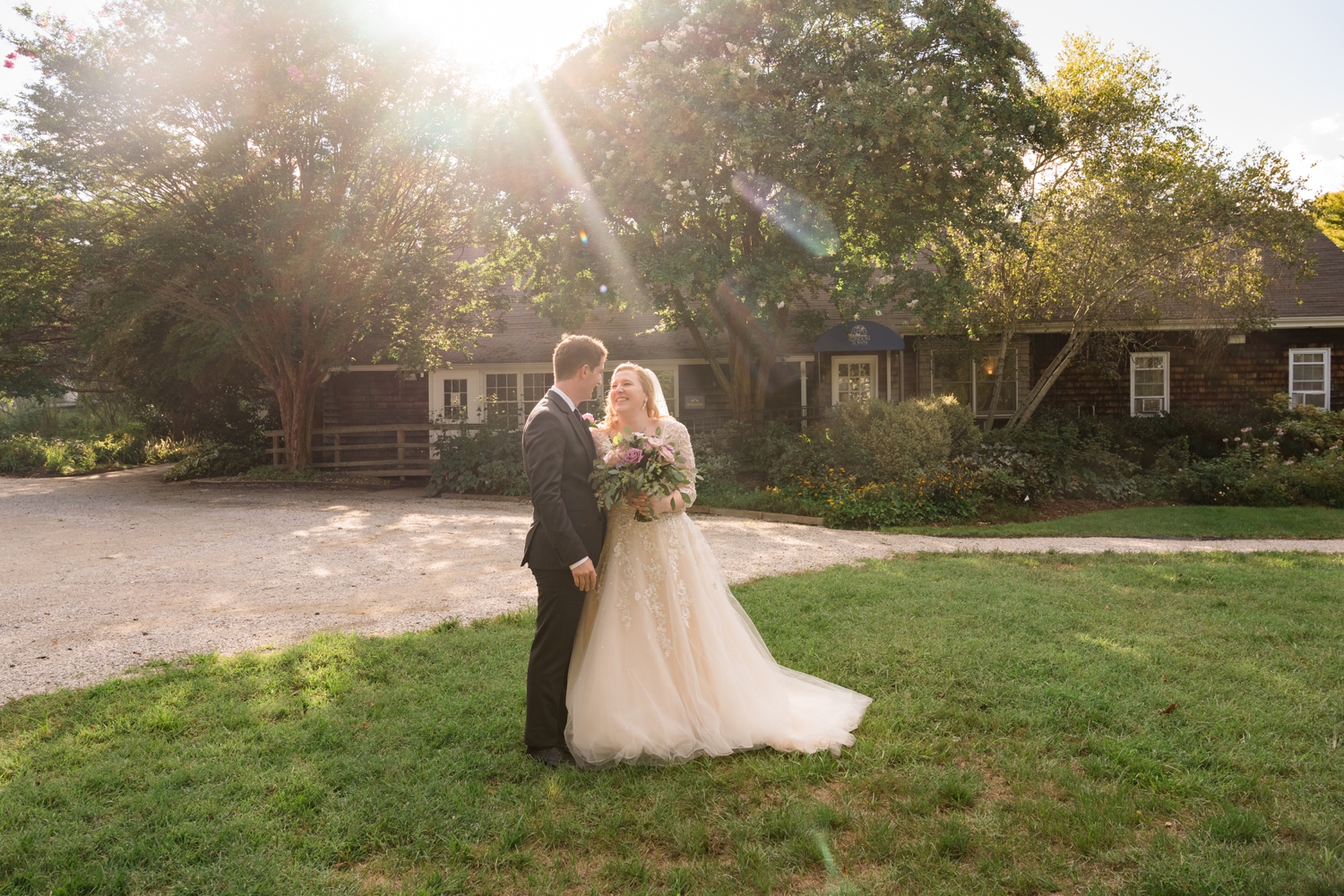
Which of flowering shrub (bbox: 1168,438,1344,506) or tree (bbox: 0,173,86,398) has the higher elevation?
tree (bbox: 0,173,86,398)

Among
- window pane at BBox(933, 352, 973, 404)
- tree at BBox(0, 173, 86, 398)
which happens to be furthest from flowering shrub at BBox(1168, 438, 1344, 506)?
tree at BBox(0, 173, 86, 398)

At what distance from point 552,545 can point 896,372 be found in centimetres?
1757

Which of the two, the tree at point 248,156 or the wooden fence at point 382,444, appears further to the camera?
the wooden fence at point 382,444

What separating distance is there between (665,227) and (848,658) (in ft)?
35.7

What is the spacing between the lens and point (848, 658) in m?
5.13

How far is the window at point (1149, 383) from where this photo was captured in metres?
18.9

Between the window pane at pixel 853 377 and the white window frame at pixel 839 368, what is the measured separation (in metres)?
0.02

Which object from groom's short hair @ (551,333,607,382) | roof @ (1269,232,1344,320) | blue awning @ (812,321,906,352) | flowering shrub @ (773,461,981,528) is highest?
roof @ (1269,232,1344,320)

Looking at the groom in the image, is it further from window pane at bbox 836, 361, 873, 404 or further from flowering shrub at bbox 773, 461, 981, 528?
window pane at bbox 836, 361, 873, 404

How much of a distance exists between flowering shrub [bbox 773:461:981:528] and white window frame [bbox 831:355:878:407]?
7868 millimetres

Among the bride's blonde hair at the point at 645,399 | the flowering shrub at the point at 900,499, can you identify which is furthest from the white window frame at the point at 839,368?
the bride's blonde hair at the point at 645,399

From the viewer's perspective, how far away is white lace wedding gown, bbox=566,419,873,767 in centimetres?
384

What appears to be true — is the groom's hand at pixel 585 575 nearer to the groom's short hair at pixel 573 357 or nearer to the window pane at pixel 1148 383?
the groom's short hair at pixel 573 357

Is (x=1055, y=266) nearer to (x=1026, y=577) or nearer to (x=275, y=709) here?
(x=1026, y=577)
